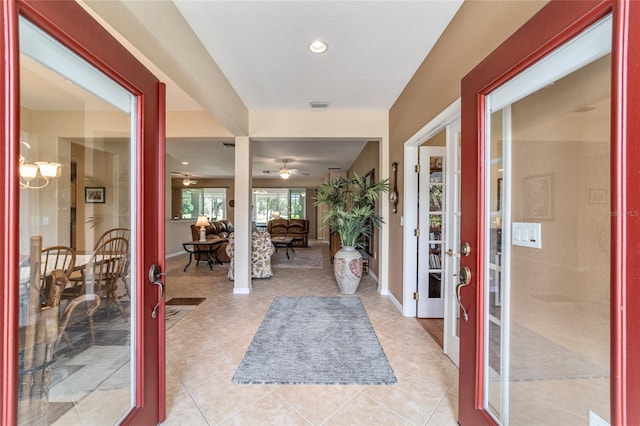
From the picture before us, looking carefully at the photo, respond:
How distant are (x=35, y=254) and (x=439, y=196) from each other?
313 centimetres

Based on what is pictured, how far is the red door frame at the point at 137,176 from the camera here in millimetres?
703

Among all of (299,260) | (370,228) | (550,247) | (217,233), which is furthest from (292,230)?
(550,247)

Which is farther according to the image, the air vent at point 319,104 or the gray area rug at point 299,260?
the gray area rug at point 299,260

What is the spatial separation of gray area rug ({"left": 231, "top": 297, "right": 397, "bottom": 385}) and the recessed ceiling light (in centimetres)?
263

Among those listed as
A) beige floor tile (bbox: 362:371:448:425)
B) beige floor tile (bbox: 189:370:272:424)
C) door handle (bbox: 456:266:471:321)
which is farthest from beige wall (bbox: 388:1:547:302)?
beige floor tile (bbox: 189:370:272:424)

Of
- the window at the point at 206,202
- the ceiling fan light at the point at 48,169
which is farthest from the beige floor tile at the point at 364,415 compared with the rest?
the window at the point at 206,202

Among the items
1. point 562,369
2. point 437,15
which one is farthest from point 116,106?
point 562,369

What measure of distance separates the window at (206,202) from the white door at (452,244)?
10.4m

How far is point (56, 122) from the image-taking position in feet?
3.75

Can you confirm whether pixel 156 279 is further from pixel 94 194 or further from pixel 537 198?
pixel 537 198

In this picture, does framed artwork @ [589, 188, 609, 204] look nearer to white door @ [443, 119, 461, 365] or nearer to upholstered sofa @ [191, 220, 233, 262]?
white door @ [443, 119, 461, 365]

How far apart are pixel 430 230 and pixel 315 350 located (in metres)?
1.75

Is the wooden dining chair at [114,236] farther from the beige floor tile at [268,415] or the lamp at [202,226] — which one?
the lamp at [202,226]

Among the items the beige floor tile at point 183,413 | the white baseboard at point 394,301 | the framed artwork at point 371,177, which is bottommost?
the beige floor tile at point 183,413
